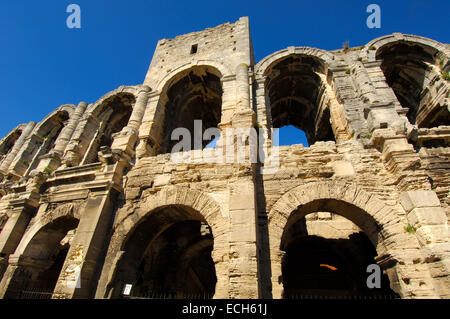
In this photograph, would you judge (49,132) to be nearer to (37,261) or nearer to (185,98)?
(185,98)

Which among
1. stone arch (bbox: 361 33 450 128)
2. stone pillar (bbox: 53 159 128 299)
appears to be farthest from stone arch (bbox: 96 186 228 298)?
stone arch (bbox: 361 33 450 128)

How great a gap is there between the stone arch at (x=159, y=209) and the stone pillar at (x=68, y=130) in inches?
216

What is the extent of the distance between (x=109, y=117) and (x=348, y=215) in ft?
33.2

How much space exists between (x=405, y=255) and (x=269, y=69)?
6874mm

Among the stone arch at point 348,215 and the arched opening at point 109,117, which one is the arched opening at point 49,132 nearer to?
the arched opening at point 109,117

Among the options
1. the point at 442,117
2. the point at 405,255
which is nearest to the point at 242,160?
the point at 405,255

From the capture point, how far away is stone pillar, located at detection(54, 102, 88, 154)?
9.63m

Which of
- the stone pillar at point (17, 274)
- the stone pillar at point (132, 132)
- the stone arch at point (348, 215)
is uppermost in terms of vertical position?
the stone pillar at point (132, 132)

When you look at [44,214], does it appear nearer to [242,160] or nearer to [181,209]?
[181,209]

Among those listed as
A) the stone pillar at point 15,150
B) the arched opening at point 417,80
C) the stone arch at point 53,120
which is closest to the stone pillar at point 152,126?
the stone arch at point 53,120

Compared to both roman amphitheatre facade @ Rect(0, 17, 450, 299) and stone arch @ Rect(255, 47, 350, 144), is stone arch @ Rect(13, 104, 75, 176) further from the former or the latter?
stone arch @ Rect(255, 47, 350, 144)

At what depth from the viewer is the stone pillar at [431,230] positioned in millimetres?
4043
